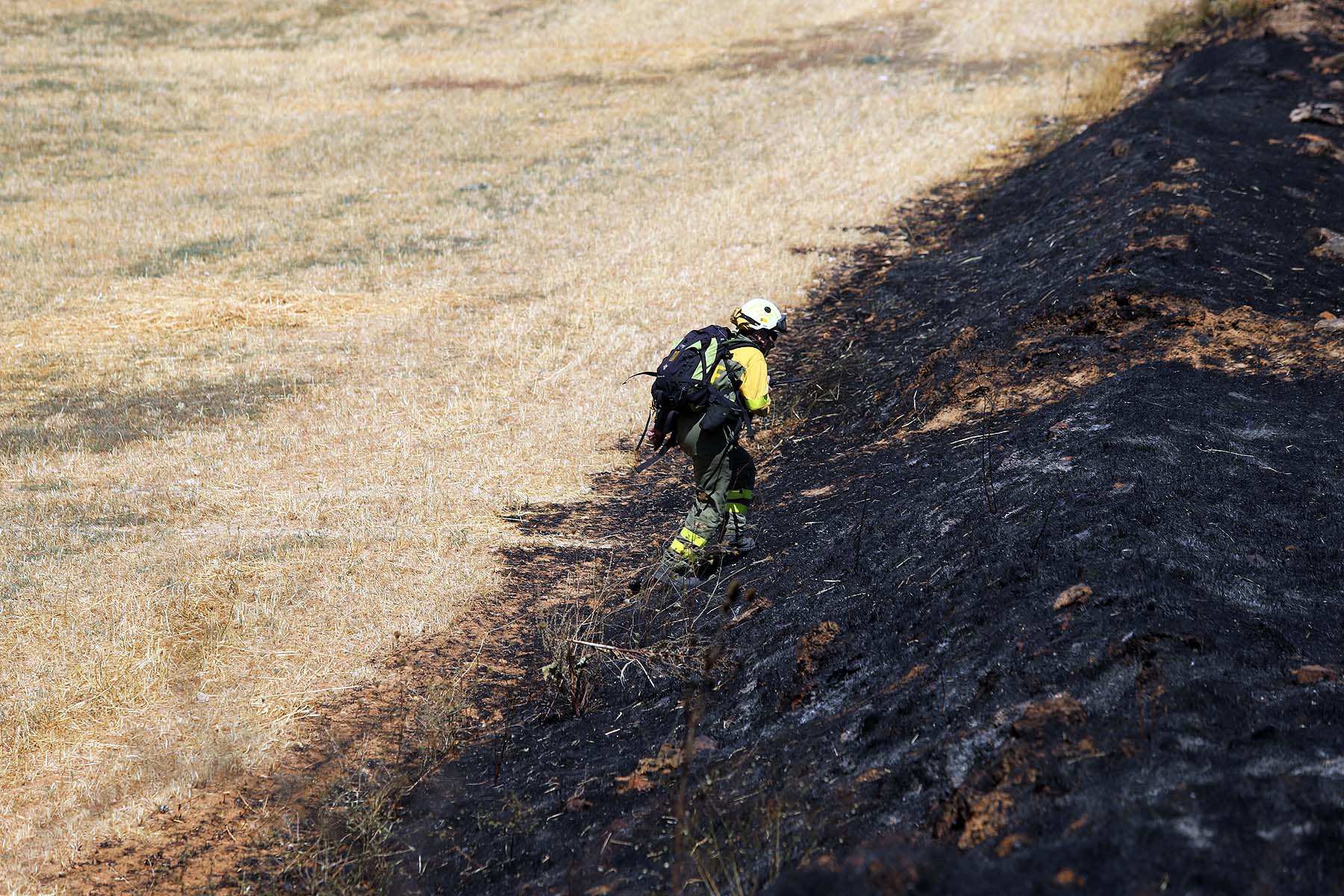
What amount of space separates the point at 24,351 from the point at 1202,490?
1311 centimetres

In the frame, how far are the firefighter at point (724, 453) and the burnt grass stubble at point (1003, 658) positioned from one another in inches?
12.7

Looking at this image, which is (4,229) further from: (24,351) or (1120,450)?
(1120,450)

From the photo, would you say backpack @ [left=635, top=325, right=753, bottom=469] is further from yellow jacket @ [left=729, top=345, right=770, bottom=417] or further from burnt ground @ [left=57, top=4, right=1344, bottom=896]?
burnt ground @ [left=57, top=4, right=1344, bottom=896]

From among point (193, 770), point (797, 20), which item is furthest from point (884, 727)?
point (797, 20)

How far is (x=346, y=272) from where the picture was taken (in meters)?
16.7

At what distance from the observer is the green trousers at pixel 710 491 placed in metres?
7.79

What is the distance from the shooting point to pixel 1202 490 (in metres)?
6.35

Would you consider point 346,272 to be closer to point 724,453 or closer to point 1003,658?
point 724,453

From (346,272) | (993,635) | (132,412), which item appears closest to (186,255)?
(346,272)

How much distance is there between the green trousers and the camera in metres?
7.79

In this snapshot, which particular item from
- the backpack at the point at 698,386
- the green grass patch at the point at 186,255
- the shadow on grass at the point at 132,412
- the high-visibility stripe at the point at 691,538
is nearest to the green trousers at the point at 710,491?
the high-visibility stripe at the point at 691,538

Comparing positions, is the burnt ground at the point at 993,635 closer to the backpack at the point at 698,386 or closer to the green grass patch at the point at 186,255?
the backpack at the point at 698,386

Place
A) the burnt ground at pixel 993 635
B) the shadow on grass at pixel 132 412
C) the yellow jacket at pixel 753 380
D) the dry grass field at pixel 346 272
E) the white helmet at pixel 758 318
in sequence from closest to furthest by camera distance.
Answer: the burnt ground at pixel 993 635 < the dry grass field at pixel 346 272 < the yellow jacket at pixel 753 380 < the white helmet at pixel 758 318 < the shadow on grass at pixel 132 412

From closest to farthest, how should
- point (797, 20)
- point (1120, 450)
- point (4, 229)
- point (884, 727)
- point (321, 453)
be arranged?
point (884, 727) < point (1120, 450) < point (321, 453) < point (4, 229) < point (797, 20)
